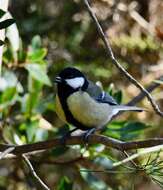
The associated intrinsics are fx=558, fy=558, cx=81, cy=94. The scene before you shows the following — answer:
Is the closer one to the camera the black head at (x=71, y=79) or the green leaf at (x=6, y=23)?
the green leaf at (x=6, y=23)

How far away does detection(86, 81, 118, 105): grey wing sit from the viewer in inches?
84.0

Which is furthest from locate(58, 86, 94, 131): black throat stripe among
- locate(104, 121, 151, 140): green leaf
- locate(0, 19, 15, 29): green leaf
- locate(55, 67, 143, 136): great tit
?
locate(0, 19, 15, 29): green leaf

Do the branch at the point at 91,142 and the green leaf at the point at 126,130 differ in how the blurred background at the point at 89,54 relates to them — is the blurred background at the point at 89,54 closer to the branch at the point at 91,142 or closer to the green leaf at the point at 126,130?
the green leaf at the point at 126,130

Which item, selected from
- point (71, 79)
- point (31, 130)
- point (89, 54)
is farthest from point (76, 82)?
point (89, 54)

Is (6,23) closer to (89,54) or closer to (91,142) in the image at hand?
(91,142)

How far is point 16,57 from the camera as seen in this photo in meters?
2.21

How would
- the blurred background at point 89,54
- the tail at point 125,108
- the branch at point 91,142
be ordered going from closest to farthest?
1. the branch at point 91,142
2. the tail at point 125,108
3. the blurred background at point 89,54

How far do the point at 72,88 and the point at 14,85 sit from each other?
260 millimetres

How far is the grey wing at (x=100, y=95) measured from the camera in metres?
2.13

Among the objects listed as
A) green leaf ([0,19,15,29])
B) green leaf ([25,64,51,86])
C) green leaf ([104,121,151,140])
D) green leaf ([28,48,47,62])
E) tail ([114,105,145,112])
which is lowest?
green leaf ([104,121,151,140])

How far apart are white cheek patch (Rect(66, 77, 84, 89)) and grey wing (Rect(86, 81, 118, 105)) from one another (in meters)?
0.04

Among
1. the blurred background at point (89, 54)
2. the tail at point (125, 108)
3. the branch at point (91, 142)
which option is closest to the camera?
the branch at point (91, 142)

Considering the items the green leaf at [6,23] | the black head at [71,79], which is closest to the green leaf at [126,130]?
the black head at [71,79]

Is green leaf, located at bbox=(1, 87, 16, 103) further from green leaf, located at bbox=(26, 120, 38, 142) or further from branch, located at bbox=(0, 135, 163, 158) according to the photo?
branch, located at bbox=(0, 135, 163, 158)
